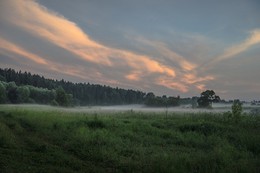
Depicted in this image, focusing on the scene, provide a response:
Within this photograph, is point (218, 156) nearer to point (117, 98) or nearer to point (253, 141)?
point (253, 141)

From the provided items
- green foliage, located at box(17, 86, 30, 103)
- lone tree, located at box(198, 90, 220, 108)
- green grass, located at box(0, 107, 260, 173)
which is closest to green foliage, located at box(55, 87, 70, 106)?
green foliage, located at box(17, 86, 30, 103)

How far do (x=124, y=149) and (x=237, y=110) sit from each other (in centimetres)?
1736

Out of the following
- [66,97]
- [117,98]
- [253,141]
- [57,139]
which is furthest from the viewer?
[117,98]

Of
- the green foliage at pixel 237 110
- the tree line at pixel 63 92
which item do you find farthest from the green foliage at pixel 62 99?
the green foliage at pixel 237 110

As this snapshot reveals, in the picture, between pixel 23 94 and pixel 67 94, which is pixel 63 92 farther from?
pixel 23 94

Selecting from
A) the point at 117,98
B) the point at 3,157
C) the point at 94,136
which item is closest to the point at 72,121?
the point at 94,136

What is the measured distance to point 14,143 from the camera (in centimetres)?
1570

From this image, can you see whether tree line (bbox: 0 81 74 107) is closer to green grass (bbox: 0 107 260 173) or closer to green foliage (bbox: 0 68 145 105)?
green foliage (bbox: 0 68 145 105)

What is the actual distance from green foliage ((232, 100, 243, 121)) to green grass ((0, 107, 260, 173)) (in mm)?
3030

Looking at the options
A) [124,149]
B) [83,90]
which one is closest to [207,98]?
[124,149]

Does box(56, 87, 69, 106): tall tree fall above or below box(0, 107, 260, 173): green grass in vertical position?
above

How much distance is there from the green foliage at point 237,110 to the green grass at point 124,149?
119 inches

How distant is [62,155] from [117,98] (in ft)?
545

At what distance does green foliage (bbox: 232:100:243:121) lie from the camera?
1206 inches
